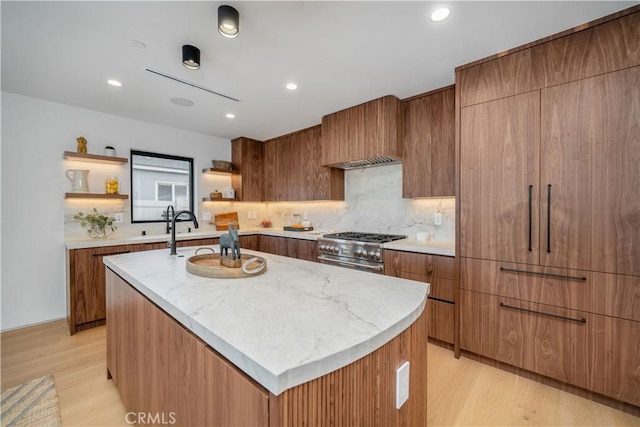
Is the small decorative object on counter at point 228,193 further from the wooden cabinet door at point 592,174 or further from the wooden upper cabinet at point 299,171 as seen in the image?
the wooden cabinet door at point 592,174

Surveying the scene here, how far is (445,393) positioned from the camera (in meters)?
1.81

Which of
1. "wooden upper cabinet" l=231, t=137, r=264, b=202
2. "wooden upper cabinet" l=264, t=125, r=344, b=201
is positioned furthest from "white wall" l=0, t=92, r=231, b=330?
"wooden upper cabinet" l=264, t=125, r=344, b=201

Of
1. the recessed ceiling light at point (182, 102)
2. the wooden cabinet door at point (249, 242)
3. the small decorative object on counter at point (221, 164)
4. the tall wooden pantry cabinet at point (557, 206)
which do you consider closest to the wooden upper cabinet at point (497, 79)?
the tall wooden pantry cabinet at point (557, 206)

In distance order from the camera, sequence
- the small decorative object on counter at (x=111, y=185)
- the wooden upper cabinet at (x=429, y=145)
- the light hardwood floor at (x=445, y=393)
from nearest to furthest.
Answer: the light hardwood floor at (x=445, y=393) → the wooden upper cabinet at (x=429, y=145) → the small decorative object on counter at (x=111, y=185)

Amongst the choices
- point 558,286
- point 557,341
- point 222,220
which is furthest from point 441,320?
point 222,220

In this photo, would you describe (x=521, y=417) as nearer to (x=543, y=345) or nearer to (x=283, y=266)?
(x=543, y=345)

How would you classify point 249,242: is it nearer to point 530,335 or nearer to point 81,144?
point 81,144

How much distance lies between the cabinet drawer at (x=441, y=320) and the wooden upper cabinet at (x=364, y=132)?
152cm

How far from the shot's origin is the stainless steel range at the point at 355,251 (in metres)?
2.71

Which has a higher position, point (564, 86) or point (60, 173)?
point (564, 86)

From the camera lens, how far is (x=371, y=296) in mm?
1025

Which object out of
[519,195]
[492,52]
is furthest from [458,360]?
[492,52]

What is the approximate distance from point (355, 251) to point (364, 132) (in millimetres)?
1311

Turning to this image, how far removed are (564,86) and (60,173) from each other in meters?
4.70
